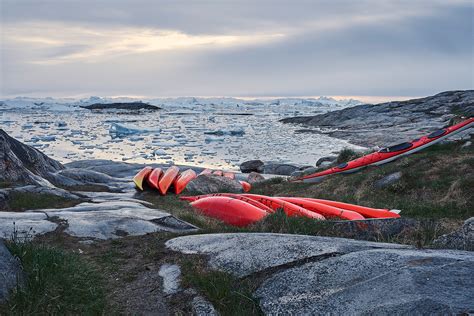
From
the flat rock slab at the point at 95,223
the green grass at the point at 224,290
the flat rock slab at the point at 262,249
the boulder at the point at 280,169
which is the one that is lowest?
the boulder at the point at 280,169

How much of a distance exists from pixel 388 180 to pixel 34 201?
10767 millimetres

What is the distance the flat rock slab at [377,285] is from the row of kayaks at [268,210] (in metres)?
5.43

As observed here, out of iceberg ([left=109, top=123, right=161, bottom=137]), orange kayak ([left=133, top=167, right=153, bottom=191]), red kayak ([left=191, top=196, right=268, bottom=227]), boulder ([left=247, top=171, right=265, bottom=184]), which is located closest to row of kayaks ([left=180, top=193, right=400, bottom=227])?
red kayak ([left=191, top=196, right=268, bottom=227])

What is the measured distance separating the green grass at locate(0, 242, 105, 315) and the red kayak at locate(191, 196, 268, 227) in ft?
17.9

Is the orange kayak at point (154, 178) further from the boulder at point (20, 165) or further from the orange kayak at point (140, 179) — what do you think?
the boulder at point (20, 165)

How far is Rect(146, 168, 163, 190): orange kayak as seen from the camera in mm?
18095

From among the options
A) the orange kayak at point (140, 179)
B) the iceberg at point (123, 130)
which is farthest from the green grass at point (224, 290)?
the iceberg at point (123, 130)

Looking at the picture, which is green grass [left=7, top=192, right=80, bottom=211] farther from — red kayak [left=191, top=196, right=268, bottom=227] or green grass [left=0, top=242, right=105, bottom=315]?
green grass [left=0, top=242, right=105, bottom=315]

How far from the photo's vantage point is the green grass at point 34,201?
10.6m

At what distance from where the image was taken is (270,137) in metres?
53.0

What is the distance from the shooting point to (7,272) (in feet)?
14.7

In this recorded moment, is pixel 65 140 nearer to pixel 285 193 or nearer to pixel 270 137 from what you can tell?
pixel 270 137

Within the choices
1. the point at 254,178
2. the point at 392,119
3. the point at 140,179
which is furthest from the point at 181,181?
the point at 392,119

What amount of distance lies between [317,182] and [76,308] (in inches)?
585
